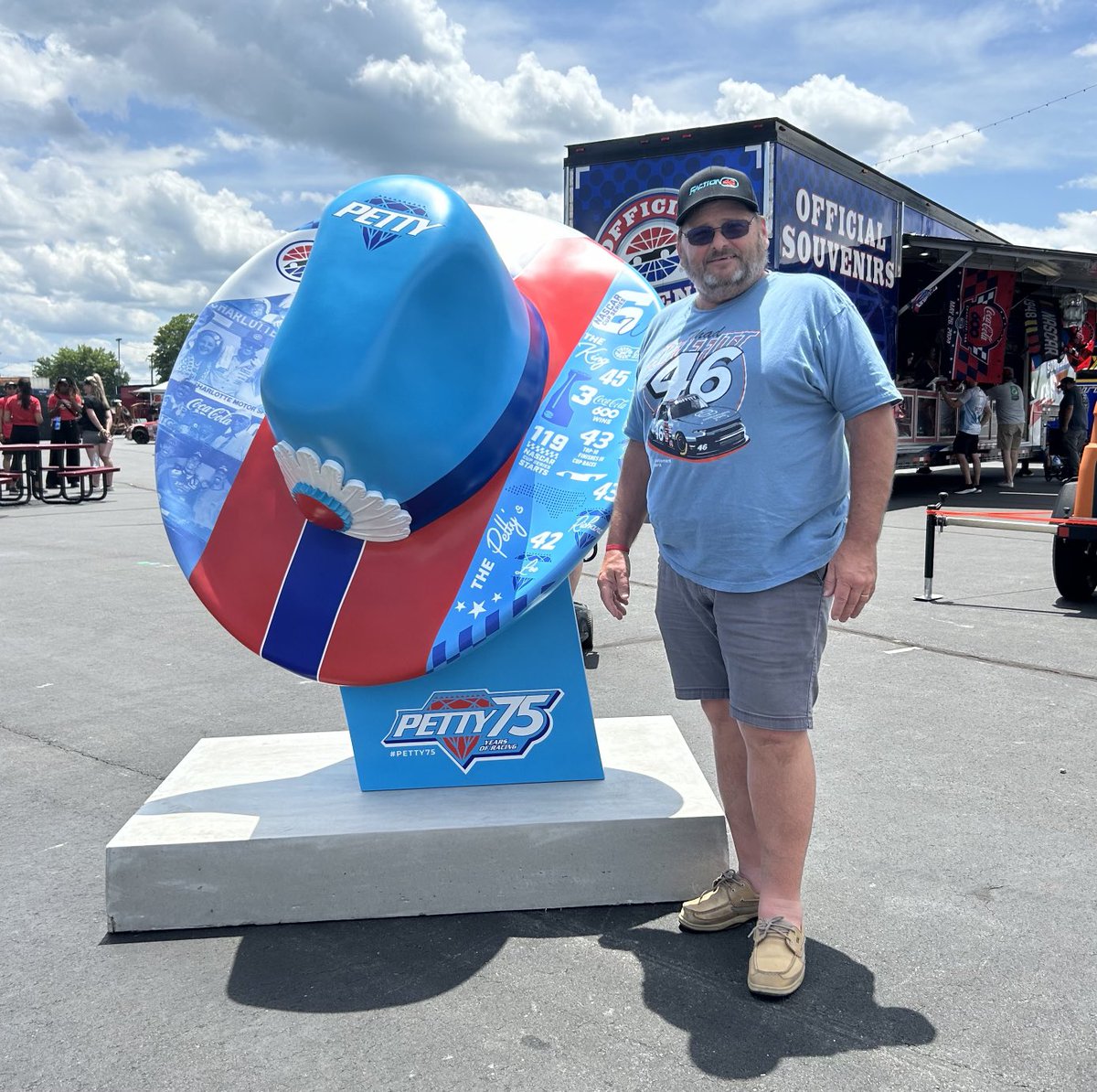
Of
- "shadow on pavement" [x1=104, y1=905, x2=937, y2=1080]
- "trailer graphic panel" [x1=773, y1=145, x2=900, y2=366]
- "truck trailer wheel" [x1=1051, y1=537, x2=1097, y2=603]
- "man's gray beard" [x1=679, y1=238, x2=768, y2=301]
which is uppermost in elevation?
"trailer graphic panel" [x1=773, y1=145, x2=900, y2=366]

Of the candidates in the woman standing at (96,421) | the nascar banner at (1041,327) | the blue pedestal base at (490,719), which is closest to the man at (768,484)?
the blue pedestal base at (490,719)

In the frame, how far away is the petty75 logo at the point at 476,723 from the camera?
3229 mm

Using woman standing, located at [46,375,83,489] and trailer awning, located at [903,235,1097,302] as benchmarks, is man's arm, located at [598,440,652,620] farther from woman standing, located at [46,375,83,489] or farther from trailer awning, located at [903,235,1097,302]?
woman standing, located at [46,375,83,489]

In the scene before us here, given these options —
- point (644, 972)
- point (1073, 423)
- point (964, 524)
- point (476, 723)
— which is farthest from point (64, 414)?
point (644, 972)

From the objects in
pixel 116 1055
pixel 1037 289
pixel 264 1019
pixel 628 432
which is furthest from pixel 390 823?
pixel 1037 289

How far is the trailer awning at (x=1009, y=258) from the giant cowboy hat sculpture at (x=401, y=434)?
39.9 feet

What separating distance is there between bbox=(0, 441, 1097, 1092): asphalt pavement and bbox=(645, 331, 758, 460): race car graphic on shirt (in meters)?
1.25

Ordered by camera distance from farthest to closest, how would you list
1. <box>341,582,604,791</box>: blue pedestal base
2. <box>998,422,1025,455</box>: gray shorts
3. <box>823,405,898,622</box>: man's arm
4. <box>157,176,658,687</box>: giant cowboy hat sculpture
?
A: 1. <box>998,422,1025,455</box>: gray shorts
2. <box>341,582,604,791</box>: blue pedestal base
3. <box>157,176,658,687</box>: giant cowboy hat sculpture
4. <box>823,405,898,622</box>: man's arm

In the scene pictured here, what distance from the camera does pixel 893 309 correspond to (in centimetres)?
1404

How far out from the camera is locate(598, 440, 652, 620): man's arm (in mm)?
2939

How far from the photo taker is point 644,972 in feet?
8.56

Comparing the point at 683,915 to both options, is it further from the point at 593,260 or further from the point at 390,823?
the point at 593,260

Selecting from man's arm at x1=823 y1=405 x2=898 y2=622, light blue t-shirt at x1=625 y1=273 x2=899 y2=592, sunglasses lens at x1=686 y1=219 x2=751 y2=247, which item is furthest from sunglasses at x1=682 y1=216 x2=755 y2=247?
man's arm at x1=823 y1=405 x2=898 y2=622

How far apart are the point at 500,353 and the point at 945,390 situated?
14701 mm
